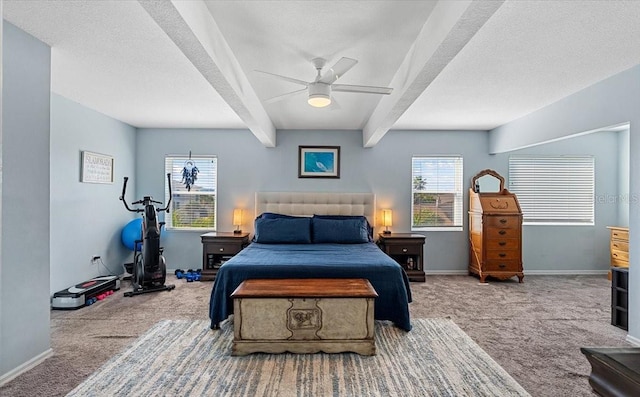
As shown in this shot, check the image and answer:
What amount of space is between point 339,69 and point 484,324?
2.96 metres

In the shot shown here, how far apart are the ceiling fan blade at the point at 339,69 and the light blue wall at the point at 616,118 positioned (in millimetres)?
2709

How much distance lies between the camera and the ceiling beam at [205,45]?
1.93m

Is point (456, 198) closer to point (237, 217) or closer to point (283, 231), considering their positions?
point (283, 231)

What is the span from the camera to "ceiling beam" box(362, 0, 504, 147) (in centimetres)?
190

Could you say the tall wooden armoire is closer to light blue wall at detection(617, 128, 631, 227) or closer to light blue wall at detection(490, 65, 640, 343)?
light blue wall at detection(490, 65, 640, 343)

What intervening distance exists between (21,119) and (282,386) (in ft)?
9.04

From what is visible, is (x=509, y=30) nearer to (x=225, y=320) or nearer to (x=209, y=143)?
(x=225, y=320)

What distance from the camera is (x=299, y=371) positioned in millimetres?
2760

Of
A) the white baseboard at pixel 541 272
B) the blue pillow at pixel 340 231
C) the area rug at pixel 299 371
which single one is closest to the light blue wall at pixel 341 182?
the white baseboard at pixel 541 272

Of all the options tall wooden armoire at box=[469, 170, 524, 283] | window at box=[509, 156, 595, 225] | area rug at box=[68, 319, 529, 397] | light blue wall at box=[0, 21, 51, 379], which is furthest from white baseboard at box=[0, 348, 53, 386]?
window at box=[509, 156, 595, 225]

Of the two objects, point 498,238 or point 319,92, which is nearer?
point 319,92

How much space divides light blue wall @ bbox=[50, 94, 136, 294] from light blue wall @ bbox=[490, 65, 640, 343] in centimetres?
600

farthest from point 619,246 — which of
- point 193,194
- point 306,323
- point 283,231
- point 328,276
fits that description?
point 193,194

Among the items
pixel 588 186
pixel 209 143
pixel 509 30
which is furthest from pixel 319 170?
pixel 588 186
